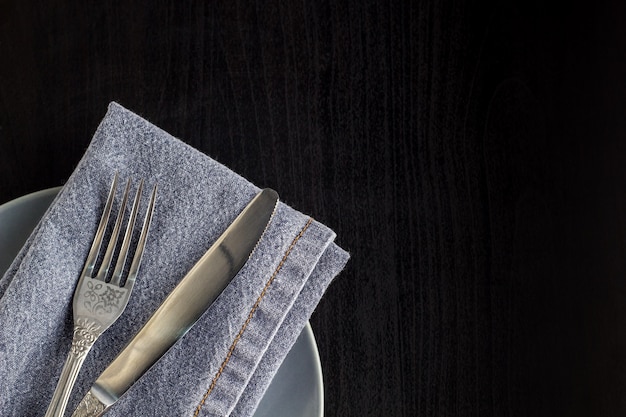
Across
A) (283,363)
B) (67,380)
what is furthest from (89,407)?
(283,363)

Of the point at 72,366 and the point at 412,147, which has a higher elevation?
the point at 412,147

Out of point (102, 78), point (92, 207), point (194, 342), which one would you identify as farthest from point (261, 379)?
point (102, 78)

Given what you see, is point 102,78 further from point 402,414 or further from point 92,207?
point 402,414

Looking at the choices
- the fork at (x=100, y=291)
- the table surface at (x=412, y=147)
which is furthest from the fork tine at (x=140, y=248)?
the table surface at (x=412, y=147)

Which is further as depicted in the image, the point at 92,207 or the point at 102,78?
the point at 102,78

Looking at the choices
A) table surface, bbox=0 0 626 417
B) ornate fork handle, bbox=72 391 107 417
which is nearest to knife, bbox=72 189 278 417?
ornate fork handle, bbox=72 391 107 417

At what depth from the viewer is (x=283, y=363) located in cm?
53

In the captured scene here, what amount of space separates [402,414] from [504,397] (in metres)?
0.08

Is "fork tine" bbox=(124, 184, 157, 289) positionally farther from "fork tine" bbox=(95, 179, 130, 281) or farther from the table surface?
the table surface

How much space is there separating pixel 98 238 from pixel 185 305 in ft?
0.23

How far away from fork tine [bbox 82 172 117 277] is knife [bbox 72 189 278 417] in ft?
0.17

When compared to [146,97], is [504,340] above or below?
below

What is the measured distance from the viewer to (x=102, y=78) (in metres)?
0.61

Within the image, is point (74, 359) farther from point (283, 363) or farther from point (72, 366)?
point (283, 363)
